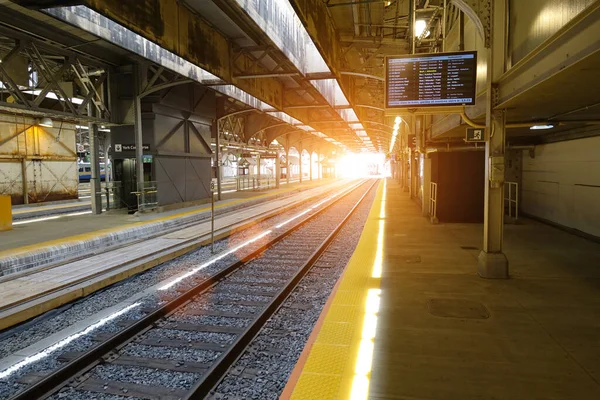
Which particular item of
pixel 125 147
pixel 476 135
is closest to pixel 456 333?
pixel 476 135

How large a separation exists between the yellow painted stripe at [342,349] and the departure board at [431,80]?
3368 millimetres

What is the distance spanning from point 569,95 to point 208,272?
726 centimetres

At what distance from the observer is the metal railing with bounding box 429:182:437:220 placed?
47.9 ft

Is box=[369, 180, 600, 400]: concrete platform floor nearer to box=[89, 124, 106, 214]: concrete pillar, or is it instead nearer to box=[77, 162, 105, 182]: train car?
box=[89, 124, 106, 214]: concrete pillar

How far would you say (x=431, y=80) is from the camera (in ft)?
23.2

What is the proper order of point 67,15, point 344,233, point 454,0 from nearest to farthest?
point 454,0 → point 67,15 → point 344,233

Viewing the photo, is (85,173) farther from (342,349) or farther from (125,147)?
(342,349)

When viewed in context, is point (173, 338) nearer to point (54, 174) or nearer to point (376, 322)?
point (376, 322)

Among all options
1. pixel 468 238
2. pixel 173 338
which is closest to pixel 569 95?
pixel 468 238

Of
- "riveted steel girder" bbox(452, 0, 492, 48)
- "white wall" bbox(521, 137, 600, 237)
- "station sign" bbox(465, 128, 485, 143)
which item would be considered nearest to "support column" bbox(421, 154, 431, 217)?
"white wall" bbox(521, 137, 600, 237)

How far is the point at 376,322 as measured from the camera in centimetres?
505

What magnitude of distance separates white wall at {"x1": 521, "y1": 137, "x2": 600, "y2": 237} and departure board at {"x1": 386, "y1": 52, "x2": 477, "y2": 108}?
581 centimetres

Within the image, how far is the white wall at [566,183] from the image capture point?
34.3 ft

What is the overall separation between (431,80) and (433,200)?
857 cm
